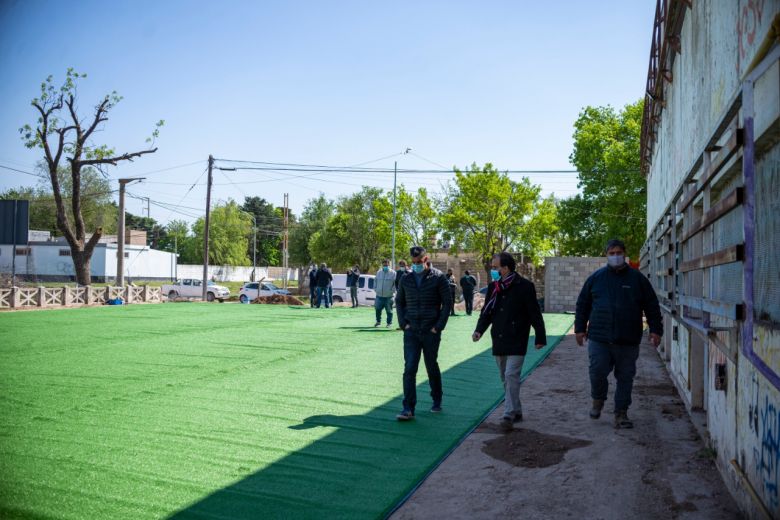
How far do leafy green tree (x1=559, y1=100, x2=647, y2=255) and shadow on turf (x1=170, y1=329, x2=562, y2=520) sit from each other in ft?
111

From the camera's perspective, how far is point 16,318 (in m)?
19.9

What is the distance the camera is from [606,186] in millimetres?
42000

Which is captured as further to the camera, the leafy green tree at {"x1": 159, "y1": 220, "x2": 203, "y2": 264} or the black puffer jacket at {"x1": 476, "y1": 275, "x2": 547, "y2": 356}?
the leafy green tree at {"x1": 159, "y1": 220, "x2": 203, "y2": 264}

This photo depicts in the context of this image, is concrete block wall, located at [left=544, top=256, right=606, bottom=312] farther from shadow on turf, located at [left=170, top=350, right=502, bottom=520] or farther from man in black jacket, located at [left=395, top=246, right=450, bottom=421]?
man in black jacket, located at [left=395, top=246, right=450, bottom=421]

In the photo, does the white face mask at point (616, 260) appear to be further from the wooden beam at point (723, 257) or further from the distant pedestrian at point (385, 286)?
the distant pedestrian at point (385, 286)

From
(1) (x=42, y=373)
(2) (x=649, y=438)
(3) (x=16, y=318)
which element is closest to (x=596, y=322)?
(2) (x=649, y=438)

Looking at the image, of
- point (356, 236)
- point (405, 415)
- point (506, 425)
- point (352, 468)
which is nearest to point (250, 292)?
point (356, 236)

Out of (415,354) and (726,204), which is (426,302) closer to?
(415,354)

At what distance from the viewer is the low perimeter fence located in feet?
83.8

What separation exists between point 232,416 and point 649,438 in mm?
4151

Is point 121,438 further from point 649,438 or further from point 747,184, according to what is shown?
point 747,184

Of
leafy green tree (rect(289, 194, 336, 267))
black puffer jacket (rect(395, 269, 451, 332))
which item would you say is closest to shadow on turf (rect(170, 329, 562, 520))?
black puffer jacket (rect(395, 269, 451, 332))

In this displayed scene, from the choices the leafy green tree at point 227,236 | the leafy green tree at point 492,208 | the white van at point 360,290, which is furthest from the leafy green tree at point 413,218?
the leafy green tree at point 227,236

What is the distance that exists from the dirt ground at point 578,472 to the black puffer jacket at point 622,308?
0.95 m
